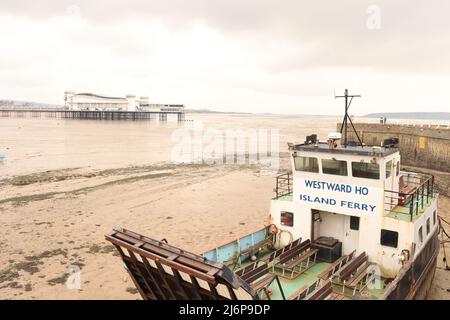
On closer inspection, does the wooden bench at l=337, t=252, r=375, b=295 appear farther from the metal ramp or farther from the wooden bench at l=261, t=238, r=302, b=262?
the metal ramp

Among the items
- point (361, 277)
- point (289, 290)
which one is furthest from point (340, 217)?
point (289, 290)

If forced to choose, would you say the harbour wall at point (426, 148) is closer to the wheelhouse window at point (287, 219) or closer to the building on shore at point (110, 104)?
the wheelhouse window at point (287, 219)

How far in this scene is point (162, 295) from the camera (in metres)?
7.95

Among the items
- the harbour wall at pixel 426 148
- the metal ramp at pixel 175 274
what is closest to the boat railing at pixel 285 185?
the metal ramp at pixel 175 274

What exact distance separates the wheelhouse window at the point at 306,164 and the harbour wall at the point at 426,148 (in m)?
18.1

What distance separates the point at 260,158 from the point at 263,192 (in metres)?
17.0

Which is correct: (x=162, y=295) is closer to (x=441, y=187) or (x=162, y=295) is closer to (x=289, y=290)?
(x=289, y=290)

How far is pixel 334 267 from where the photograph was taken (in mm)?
9578

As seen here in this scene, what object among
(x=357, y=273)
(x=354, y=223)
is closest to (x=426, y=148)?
(x=354, y=223)

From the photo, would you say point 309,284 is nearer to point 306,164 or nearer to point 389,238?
point 389,238

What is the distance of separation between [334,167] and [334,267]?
2.82 m

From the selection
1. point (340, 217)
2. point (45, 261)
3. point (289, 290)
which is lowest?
point (45, 261)

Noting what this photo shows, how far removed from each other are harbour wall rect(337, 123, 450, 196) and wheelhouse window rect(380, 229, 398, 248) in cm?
1805

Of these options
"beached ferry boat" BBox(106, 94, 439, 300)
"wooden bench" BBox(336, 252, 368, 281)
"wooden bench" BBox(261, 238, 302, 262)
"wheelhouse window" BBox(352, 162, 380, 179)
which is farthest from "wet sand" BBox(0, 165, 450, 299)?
"wheelhouse window" BBox(352, 162, 380, 179)
